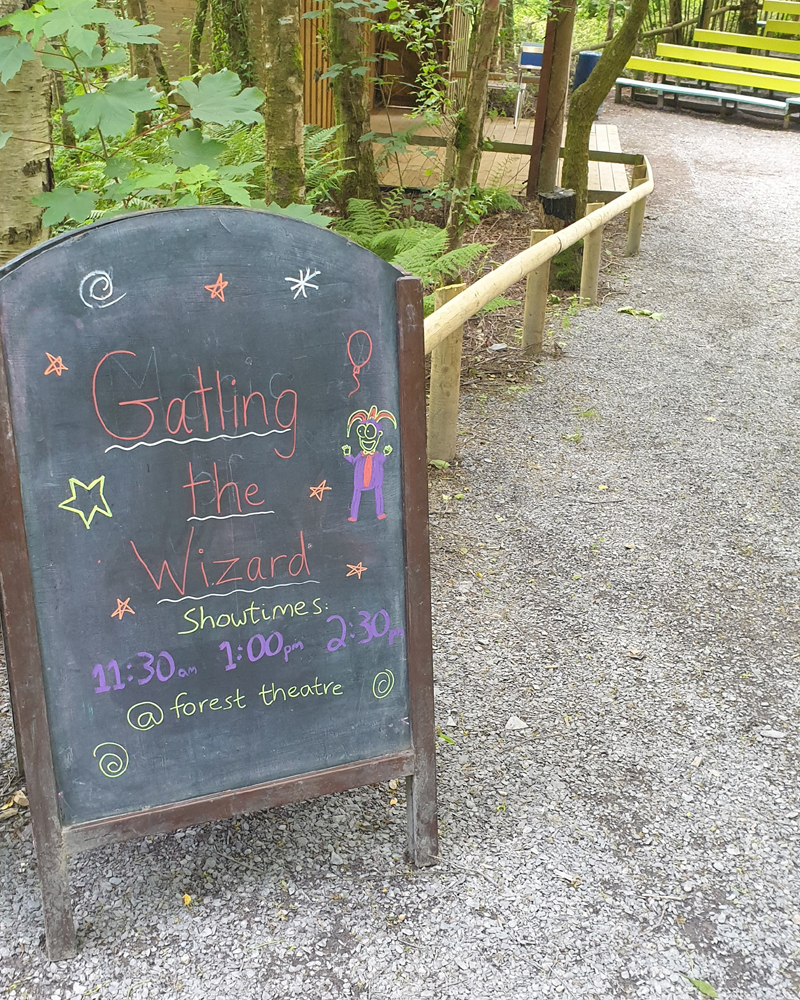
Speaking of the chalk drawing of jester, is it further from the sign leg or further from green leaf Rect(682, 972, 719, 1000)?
green leaf Rect(682, 972, 719, 1000)

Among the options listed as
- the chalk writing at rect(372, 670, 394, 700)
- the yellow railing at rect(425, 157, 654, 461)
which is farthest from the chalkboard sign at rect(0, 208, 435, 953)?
the yellow railing at rect(425, 157, 654, 461)

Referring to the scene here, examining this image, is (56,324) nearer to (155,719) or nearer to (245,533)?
(245,533)

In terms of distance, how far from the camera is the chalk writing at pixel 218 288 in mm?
1840

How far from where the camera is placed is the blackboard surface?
1.78 metres

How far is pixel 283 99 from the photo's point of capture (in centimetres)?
436

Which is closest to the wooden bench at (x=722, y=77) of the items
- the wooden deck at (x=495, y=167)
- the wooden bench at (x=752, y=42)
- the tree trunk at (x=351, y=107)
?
the wooden bench at (x=752, y=42)

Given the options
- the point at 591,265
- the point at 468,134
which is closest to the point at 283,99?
the point at 468,134

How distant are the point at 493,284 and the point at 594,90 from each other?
4.27m

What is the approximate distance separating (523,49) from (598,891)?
1548 centimetres

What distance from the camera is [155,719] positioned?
2.04 m

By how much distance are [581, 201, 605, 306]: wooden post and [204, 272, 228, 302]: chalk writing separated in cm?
563

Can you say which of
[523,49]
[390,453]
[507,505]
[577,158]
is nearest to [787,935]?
[390,453]

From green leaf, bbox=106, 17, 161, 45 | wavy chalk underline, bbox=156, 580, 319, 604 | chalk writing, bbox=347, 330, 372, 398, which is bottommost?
wavy chalk underline, bbox=156, 580, 319, 604

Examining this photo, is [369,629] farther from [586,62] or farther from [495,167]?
[586,62]
